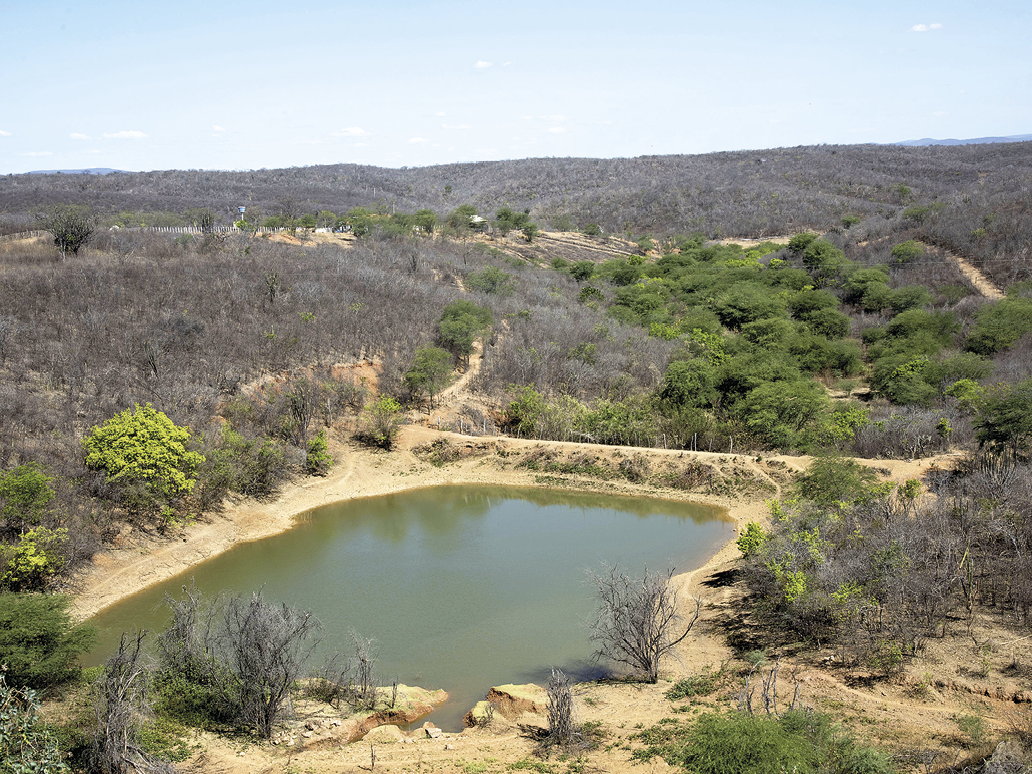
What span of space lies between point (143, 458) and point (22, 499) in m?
3.66

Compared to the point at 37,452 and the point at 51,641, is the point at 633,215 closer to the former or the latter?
the point at 37,452

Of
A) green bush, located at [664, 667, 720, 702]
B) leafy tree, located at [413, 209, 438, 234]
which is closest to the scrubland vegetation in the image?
leafy tree, located at [413, 209, 438, 234]

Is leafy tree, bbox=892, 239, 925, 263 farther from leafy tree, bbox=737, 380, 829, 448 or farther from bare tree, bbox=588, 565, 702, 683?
bare tree, bbox=588, 565, 702, 683

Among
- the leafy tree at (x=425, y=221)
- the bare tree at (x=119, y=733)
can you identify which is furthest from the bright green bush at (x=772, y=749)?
the leafy tree at (x=425, y=221)

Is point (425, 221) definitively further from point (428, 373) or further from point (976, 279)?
point (976, 279)

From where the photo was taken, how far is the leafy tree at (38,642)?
41.1 feet

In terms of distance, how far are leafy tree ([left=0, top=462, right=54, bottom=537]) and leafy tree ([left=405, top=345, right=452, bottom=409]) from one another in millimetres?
15395

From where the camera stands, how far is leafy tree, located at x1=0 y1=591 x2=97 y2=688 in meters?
12.5

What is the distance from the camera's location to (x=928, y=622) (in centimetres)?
1440

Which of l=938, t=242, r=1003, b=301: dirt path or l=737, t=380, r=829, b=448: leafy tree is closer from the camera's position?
l=737, t=380, r=829, b=448: leafy tree

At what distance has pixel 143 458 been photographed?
21797 millimetres

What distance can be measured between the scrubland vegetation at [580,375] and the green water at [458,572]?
2.75 metres

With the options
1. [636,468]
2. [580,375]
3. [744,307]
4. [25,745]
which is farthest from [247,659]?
[744,307]

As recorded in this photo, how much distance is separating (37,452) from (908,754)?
2265 centimetres
